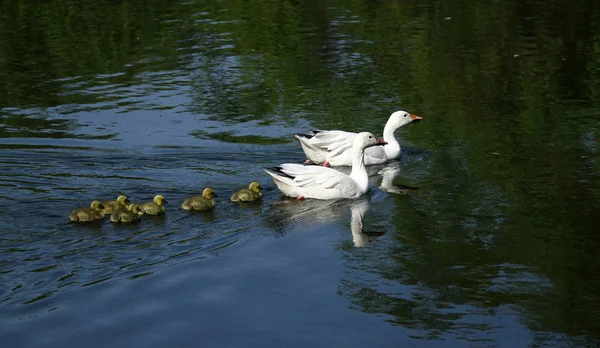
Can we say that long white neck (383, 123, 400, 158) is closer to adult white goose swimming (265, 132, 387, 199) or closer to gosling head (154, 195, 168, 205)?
adult white goose swimming (265, 132, 387, 199)

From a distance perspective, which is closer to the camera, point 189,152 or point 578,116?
point 189,152

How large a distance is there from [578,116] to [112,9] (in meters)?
13.2

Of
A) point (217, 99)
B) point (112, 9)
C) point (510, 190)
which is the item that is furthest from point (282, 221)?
point (112, 9)

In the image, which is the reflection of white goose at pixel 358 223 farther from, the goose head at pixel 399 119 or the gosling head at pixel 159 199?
the goose head at pixel 399 119

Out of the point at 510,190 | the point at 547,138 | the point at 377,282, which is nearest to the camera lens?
the point at 377,282

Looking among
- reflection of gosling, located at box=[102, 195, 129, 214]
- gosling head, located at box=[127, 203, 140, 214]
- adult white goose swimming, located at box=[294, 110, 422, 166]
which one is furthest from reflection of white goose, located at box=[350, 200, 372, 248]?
reflection of gosling, located at box=[102, 195, 129, 214]

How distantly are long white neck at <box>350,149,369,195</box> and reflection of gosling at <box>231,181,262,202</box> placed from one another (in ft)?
4.32

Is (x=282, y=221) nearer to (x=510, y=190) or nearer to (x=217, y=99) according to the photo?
(x=510, y=190)

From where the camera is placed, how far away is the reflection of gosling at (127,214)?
11.4m

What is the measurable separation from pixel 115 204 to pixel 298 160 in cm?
343

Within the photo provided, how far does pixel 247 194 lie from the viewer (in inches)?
477

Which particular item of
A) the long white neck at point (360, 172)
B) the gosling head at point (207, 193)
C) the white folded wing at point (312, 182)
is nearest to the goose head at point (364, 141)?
the long white neck at point (360, 172)

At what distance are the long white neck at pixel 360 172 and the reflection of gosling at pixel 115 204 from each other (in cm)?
286

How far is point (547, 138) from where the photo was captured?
1447cm
